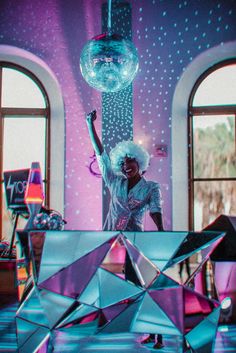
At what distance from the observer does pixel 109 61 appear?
2.65 meters

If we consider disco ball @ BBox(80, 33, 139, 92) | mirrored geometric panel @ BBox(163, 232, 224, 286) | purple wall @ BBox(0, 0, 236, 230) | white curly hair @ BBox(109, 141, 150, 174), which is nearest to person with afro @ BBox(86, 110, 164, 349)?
white curly hair @ BBox(109, 141, 150, 174)

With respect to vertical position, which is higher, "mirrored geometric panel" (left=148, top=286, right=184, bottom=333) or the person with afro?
the person with afro

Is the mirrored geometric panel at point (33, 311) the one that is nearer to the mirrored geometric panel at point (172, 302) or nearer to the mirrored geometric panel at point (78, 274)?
the mirrored geometric panel at point (78, 274)

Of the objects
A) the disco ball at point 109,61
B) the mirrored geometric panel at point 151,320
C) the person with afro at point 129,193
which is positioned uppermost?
the disco ball at point 109,61

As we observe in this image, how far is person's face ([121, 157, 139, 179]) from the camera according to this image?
3000 mm

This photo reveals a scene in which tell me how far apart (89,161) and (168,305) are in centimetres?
306

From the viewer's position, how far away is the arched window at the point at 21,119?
4.95 metres

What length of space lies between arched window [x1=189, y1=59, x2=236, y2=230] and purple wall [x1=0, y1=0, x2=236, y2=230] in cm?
37

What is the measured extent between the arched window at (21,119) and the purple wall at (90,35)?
41 centimetres

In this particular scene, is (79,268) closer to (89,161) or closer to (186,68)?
(89,161)

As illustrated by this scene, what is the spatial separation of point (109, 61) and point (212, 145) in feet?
8.42

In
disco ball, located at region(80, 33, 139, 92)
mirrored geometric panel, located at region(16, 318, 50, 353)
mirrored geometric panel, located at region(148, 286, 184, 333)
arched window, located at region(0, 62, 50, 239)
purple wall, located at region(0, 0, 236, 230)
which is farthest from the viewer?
arched window, located at region(0, 62, 50, 239)

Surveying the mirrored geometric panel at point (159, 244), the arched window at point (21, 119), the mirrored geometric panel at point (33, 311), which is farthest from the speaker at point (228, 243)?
the arched window at point (21, 119)

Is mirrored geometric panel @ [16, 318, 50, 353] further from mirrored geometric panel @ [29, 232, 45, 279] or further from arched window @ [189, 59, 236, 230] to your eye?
arched window @ [189, 59, 236, 230]
